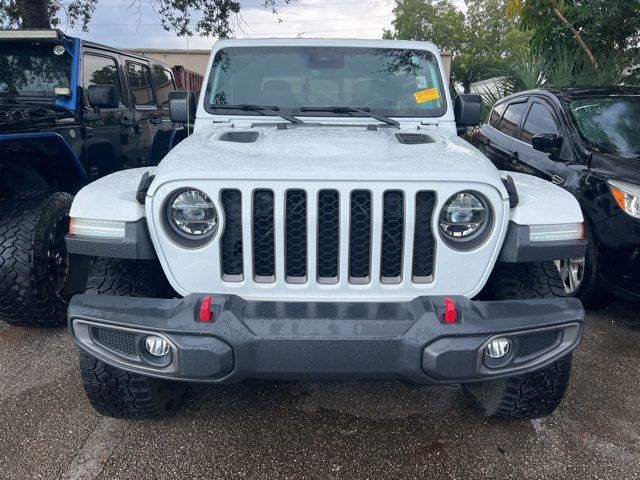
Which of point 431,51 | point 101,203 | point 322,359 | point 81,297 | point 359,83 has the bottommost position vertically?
point 322,359

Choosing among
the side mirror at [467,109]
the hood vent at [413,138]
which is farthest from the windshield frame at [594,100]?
the hood vent at [413,138]

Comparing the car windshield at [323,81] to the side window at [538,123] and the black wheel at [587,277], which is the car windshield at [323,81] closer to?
the black wheel at [587,277]

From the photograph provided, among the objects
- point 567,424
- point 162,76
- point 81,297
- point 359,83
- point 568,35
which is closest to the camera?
point 81,297

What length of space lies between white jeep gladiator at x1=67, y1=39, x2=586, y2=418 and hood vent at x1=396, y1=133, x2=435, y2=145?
0.35ft

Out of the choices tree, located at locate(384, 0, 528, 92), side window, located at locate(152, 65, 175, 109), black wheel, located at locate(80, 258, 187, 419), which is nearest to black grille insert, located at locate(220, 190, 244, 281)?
black wheel, located at locate(80, 258, 187, 419)

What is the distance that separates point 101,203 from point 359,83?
1.85 m

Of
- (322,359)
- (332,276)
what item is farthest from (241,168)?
(322,359)

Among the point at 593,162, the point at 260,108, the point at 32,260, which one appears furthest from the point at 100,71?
the point at 593,162

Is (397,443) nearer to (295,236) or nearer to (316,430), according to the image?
(316,430)

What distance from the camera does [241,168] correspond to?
207 centimetres

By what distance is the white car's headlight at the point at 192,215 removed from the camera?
2.09 m

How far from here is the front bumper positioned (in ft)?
6.23

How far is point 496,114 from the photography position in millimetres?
5883

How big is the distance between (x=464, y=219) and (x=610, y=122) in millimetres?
2923
